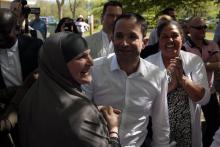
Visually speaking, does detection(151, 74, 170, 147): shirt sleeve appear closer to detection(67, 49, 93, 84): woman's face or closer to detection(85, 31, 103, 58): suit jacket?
detection(67, 49, 93, 84): woman's face

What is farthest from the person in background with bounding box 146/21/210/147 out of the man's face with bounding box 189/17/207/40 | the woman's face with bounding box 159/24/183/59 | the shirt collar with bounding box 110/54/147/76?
the man's face with bounding box 189/17/207/40

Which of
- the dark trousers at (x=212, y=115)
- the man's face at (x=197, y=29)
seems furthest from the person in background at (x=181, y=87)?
the man's face at (x=197, y=29)

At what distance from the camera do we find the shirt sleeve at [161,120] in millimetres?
3008

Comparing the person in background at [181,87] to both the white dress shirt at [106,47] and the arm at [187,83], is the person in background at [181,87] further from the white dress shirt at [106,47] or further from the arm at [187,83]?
the white dress shirt at [106,47]

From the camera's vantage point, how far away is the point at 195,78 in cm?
351

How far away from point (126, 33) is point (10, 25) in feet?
2.77

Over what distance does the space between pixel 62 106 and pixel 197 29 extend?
328 cm

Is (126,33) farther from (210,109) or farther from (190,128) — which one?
(210,109)

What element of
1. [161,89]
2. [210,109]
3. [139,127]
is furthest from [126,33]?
[210,109]

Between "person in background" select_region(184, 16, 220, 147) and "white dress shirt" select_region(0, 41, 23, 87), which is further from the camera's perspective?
"person in background" select_region(184, 16, 220, 147)

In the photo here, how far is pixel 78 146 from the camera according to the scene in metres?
2.13

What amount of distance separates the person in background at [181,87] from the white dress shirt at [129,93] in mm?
391

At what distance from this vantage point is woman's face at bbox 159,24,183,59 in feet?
11.4

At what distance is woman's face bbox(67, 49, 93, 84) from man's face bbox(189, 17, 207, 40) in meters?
2.97
